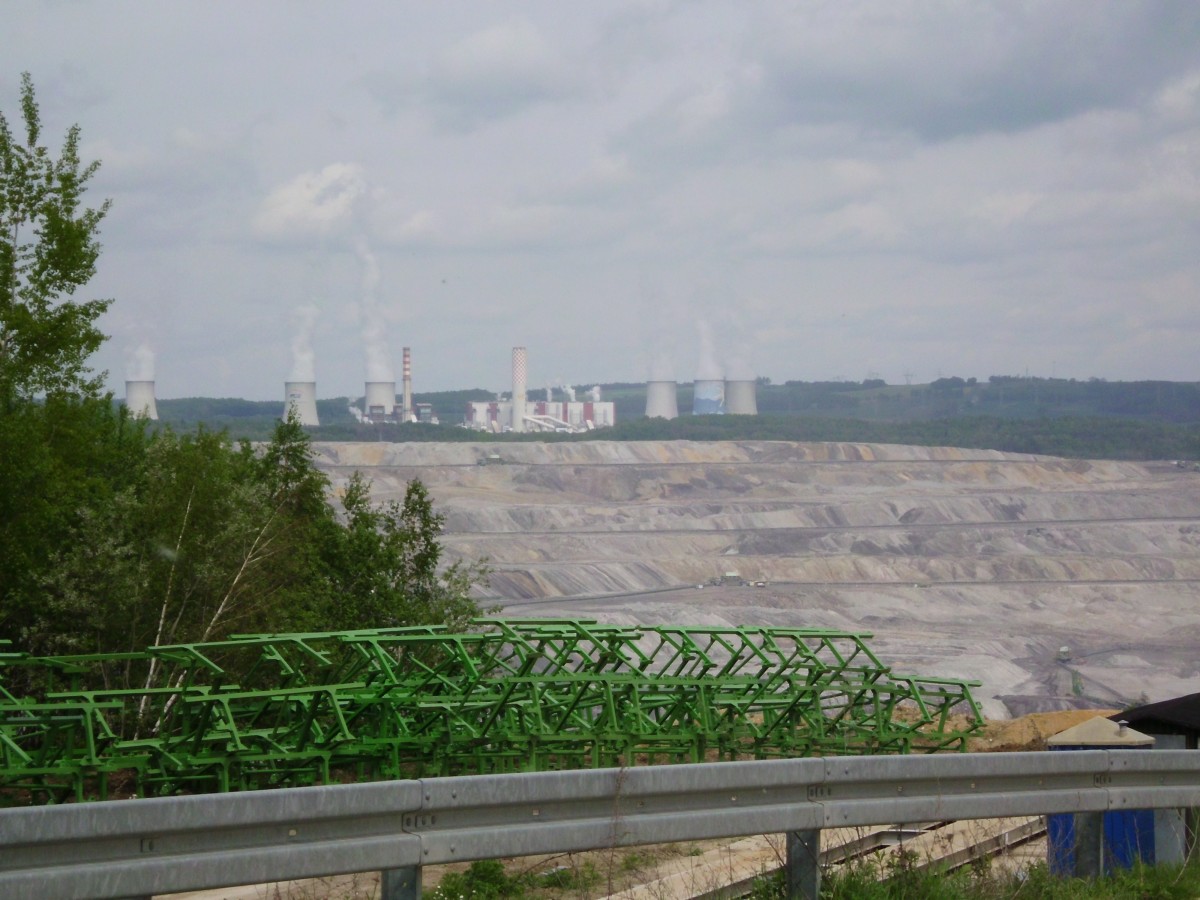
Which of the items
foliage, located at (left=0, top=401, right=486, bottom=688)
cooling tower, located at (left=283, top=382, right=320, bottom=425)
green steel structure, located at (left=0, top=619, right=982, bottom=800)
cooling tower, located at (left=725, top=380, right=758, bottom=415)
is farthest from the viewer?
cooling tower, located at (left=725, top=380, right=758, bottom=415)

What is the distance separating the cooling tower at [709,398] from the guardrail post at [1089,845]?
169 meters

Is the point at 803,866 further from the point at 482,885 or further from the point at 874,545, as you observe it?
the point at 874,545

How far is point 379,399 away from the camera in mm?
160750

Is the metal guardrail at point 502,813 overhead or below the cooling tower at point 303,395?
below

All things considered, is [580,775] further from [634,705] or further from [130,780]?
[130,780]

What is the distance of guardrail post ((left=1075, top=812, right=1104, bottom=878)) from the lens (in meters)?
7.15

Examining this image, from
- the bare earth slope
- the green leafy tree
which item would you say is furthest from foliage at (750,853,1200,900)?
the bare earth slope

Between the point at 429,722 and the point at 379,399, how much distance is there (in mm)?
150660

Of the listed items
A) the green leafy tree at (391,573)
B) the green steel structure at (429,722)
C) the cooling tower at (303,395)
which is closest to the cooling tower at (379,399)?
the cooling tower at (303,395)

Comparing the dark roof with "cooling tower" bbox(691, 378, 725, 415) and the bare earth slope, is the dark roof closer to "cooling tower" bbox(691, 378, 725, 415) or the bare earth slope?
the bare earth slope

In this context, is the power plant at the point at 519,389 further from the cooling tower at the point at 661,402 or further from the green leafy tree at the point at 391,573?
the green leafy tree at the point at 391,573

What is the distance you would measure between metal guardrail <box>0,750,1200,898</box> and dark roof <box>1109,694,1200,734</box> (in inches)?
199

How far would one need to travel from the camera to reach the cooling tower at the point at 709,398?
176500 mm

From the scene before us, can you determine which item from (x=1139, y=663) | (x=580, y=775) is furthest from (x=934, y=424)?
(x=580, y=775)
